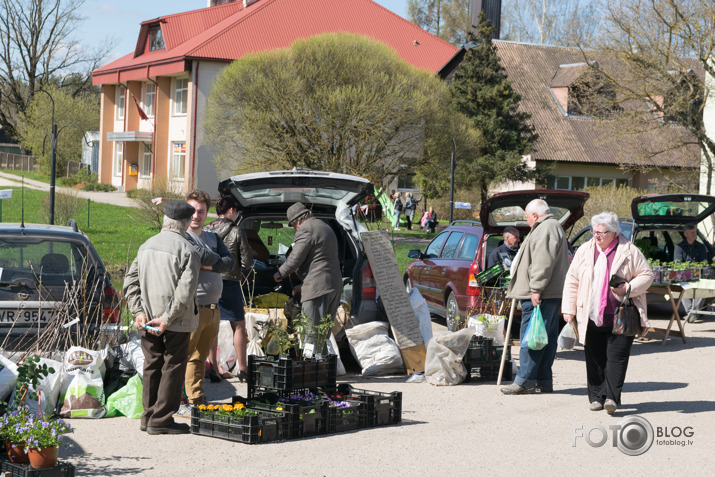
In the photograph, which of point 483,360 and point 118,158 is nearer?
point 483,360

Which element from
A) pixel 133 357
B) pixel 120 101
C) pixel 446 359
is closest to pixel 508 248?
pixel 446 359

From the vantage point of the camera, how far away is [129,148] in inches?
2216

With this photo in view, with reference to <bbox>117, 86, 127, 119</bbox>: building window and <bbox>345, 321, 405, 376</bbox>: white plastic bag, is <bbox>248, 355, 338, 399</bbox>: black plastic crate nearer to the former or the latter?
<bbox>345, 321, 405, 376</bbox>: white plastic bag

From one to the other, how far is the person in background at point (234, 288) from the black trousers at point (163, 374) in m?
2.00

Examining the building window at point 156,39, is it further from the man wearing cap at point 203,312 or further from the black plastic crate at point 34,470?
the black plastic crate at point 34,470

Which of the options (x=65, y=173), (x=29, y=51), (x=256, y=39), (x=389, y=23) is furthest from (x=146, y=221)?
(x=29, y=51)

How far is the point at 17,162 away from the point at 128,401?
69.3 m

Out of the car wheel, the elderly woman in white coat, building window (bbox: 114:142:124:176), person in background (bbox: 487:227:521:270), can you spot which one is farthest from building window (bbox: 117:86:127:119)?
the elderly woman in white coat

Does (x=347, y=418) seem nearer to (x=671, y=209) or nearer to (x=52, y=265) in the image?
(x=52, y=265)

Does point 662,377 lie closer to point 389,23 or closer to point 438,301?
point 438,301

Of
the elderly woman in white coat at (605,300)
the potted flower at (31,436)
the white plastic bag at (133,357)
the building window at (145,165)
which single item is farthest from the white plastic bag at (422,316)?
the building window at (145,165)

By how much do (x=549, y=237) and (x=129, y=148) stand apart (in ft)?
164

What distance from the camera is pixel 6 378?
6910 millimetres

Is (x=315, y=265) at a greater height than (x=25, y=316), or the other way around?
(x=315, y=265)
